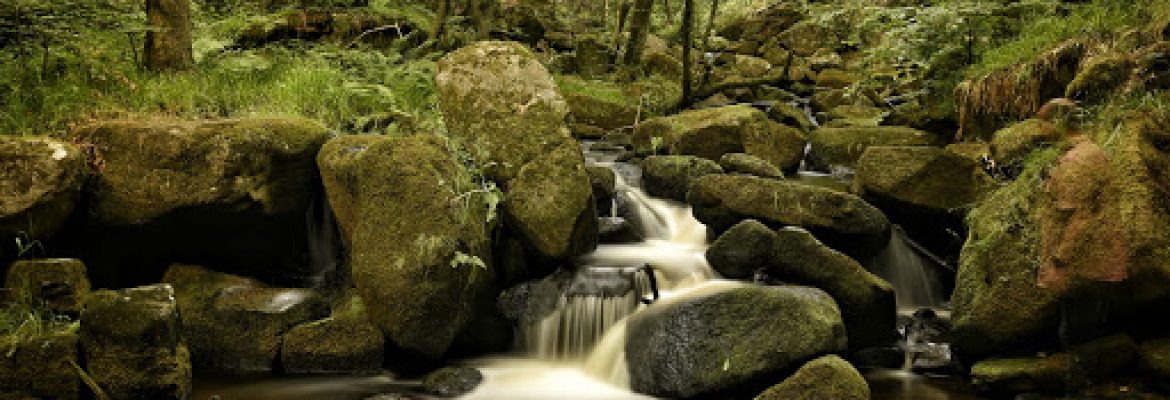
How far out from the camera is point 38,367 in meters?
4.62

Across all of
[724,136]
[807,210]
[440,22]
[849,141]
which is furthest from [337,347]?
[849,141]

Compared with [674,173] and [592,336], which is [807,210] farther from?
[592,336]

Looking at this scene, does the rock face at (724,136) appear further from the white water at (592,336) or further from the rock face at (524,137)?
the rock face at (524,137)

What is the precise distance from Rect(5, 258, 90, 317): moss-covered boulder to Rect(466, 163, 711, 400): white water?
289cm

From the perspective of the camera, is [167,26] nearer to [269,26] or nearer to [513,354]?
[269,26]

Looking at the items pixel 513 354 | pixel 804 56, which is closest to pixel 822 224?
pixel 513 354

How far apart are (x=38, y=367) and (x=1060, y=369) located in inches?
275

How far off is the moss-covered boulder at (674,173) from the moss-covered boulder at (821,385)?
15.0ft

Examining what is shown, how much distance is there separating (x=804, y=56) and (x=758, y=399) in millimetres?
18341

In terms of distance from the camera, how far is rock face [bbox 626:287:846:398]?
5.54 meters

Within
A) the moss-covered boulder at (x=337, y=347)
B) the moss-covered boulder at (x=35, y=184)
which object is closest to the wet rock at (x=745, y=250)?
the moss-covered boulder at (x=337, y=347)

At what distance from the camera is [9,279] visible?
201 inches

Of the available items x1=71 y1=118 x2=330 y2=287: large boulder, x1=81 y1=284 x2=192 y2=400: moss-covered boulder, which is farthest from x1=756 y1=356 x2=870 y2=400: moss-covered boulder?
x1=71 y1=118 x2=330 y2=287: large boulder

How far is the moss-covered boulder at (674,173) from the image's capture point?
963cm
